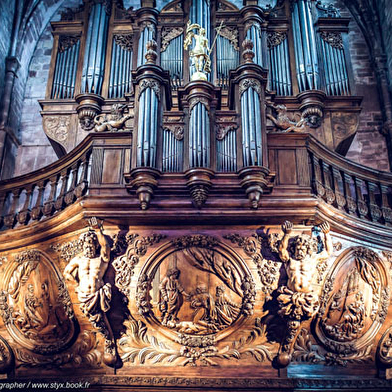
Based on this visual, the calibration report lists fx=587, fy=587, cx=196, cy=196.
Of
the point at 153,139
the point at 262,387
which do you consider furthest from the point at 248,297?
the point at 153,139

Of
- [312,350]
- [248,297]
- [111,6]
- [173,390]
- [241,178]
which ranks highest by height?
[111,6]

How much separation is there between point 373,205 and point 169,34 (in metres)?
6.21

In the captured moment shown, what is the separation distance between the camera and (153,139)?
351 inches

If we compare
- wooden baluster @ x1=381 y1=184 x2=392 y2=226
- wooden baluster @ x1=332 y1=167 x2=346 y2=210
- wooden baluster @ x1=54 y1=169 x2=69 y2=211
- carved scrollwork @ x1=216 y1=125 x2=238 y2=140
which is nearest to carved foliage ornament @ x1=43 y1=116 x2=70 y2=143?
wooden baluster @ x1=54 y1=169 x2=69 y2=211

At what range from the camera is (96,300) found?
8.70m

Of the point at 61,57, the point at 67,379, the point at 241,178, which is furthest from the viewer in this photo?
the point at 61,57

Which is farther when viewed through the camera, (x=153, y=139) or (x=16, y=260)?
(x=16, y=260)

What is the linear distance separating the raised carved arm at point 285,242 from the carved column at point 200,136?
129 centimetres

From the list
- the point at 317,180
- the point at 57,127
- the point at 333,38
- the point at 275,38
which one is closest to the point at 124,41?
the point at 57,127

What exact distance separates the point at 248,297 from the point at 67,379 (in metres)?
3.18

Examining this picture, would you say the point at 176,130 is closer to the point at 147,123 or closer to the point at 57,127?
the point at 147,123

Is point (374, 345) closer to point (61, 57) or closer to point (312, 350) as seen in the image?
Result: point (312, 350)

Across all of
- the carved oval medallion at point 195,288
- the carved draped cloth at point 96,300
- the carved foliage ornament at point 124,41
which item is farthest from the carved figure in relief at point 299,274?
the carved foliage ornament at point 124,41

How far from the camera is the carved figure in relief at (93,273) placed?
869 cm
